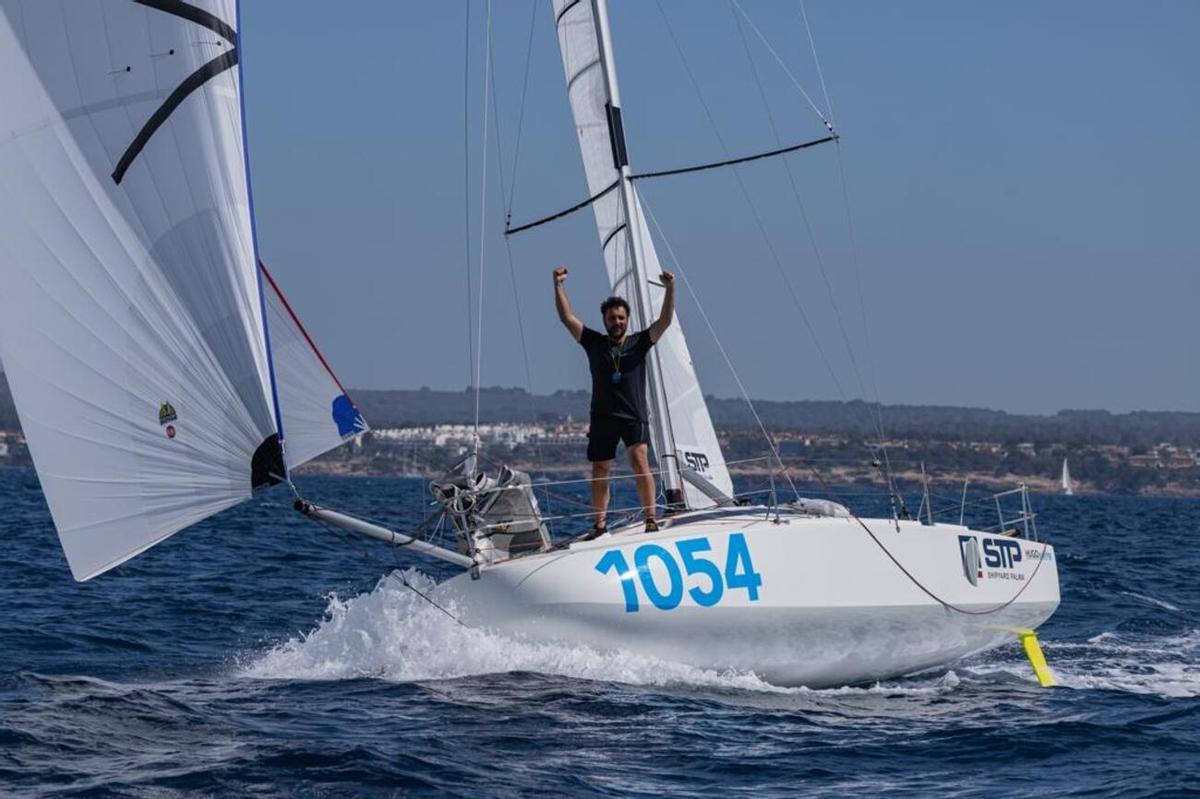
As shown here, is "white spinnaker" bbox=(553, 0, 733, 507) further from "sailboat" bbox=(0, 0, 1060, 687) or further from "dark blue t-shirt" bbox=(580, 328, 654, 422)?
"sailboat" bbox=(0, 0, 1060, 687)

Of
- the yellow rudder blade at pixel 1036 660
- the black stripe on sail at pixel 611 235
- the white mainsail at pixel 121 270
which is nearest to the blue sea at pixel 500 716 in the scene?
the yellow rudder blade at pixel 1036 660

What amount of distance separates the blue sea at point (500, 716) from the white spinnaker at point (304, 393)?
2.83 feet

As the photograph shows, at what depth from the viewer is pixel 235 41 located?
8.45 m

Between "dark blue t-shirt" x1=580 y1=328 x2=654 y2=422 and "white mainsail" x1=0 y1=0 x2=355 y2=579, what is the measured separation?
219cm

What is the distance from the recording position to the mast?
33.9ft

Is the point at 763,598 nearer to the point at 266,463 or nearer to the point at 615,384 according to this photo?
the point at 615,384

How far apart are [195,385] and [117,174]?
3.68ft

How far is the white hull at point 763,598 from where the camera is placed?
8.95 m

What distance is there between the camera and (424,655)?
920cm

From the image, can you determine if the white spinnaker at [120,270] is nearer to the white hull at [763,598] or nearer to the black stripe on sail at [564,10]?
the white hull at [763,598]

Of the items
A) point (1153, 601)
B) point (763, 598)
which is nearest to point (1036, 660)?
point (763, 598)

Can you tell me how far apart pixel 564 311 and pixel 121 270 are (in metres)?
2.69

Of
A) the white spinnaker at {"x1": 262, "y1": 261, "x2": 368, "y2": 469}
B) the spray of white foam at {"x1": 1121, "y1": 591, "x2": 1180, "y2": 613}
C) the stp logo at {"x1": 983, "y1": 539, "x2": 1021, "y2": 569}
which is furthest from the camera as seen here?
the spray of white foam at {"x1": 1121, "y1": 591, "x2": 1180, "y2": 613}

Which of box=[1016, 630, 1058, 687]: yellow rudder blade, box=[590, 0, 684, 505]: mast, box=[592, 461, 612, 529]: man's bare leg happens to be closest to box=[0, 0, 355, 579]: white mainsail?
box=[592, 461, 612, 529]: man's bare leg
